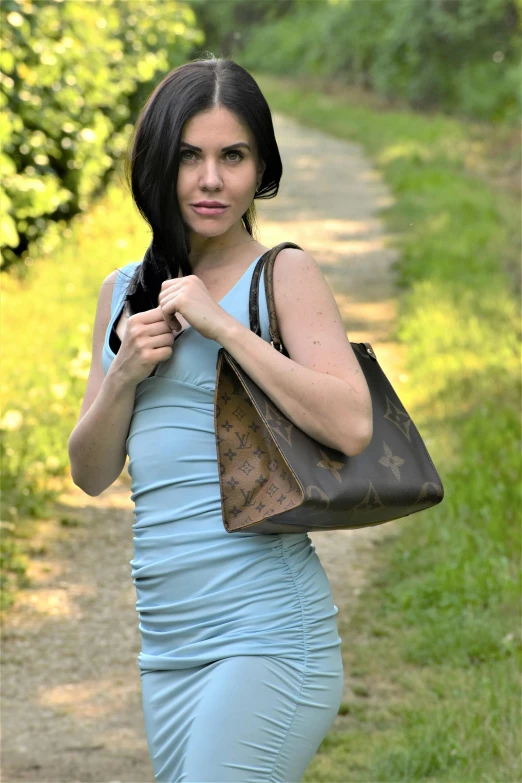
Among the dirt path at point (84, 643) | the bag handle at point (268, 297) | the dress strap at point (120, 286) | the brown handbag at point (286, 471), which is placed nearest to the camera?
the brown handbag at point (286, 471)

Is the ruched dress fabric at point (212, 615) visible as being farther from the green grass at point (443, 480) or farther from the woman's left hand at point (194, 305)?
the green grass at point (443, 480)

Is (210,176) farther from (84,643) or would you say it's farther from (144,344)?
(84,643)

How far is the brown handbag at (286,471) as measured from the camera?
1.90 meters

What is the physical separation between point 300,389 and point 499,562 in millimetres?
3289

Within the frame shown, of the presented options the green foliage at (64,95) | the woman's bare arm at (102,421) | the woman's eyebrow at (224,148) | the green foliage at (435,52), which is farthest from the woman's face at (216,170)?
the green foliage at (435,52)

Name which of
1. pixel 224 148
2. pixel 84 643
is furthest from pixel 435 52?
pixel 224 148

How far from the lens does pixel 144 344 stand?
2.05m

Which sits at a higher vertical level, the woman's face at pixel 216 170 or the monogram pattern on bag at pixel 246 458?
the woman's face at pixel 216 170

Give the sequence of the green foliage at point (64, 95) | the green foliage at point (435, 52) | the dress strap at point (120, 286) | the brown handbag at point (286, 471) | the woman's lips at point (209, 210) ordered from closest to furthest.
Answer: the brown handbag at point (286, 471), the woman's lips at point (209, 210), the dress strap at point (120, 286), the green foliage at point (64, 95), the green foliage at point (435, 52)

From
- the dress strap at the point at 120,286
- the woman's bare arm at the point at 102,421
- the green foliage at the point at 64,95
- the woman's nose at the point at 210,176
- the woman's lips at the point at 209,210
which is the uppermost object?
the woman's nose at the point at 210,176

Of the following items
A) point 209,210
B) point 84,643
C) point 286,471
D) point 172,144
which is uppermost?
point 172,144

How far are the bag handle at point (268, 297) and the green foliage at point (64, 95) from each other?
4.15 metres

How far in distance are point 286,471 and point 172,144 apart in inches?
24.7

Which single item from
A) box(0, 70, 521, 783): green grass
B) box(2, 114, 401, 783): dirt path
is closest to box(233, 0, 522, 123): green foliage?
box(0, 70, 521, 783): green grass
